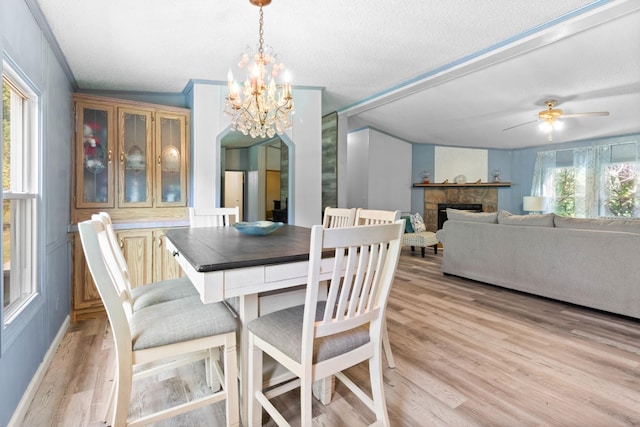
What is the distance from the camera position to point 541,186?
306 inches

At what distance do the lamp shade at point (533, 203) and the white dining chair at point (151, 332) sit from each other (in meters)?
7.95

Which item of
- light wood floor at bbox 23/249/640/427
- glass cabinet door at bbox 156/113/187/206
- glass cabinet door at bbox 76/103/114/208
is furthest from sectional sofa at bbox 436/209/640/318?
glass cabinet door at bbox 76/103/114/208

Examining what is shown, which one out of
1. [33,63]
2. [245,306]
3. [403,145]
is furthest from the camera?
[403,145]

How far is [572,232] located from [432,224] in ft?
15.1

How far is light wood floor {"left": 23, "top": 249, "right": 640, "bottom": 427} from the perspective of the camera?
5.27ft

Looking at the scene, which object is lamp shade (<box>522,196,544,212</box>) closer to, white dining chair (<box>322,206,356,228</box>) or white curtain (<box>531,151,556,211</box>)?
white curtain (<box>531,151,556,211</box>)

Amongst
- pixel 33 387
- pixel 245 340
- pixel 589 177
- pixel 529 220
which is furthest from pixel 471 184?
pixel 33 387

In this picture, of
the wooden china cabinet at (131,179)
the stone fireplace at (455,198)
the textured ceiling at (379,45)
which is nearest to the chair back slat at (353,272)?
the textured ceiling at (379,45)

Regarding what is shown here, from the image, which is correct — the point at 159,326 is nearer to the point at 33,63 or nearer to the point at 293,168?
the point at 33,63

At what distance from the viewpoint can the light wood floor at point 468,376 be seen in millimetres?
1607

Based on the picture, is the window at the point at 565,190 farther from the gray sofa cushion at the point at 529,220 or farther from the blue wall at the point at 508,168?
the gray sofa cushion at the point at 529,220

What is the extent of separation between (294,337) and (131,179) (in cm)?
300

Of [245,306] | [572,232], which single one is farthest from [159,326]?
[572,232]

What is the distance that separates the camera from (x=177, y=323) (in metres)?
1.37
